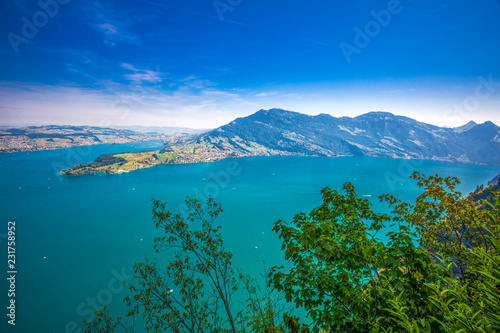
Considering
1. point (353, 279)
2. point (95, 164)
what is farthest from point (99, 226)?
point (95, 164)

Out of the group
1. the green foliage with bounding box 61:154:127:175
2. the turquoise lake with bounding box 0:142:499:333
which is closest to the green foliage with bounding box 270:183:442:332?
the turquoise lake with bounding box 0:142:499:333

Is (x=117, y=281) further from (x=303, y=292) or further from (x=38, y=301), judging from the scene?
(x=303, y=292)

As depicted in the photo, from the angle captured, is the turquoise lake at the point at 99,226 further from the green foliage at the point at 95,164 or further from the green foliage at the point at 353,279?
the green foliage at the point at 95,164

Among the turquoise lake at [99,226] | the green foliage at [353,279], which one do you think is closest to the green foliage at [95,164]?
the turquoise lake at [99,226]

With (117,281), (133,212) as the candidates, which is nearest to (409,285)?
(117,281)

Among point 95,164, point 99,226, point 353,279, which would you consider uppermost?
point 353,279

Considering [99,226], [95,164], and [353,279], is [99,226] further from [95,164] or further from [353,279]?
[95,164]

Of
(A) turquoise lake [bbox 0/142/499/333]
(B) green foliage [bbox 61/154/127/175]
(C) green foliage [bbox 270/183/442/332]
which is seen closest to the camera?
(C) green foliage [bbox 270/183/442/332]

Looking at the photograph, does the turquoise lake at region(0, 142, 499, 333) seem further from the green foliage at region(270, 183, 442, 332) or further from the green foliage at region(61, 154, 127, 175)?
the green foliage at region(61, 154, 127, 175)
